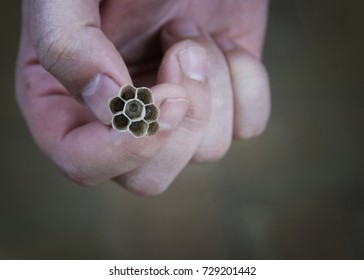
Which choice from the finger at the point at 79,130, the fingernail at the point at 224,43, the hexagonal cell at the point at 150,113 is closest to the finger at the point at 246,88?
the fingernail at the point at 224,43

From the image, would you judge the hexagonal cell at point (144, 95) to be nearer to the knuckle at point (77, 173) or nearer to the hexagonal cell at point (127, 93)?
the hexagonal cell at point (127, 93)

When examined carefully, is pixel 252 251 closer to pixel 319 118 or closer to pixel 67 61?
pixel 319 118

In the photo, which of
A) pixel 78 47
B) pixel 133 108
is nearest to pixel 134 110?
pixel 133 108

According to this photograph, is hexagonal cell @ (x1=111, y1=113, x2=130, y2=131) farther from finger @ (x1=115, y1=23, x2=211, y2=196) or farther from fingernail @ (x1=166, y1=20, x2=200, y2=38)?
fingernail @ (x1=166, y1=20, x2=200, y2=38)

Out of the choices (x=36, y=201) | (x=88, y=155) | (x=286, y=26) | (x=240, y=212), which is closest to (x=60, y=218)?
(x=36, y=201)

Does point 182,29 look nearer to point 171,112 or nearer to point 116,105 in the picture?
point 171,112

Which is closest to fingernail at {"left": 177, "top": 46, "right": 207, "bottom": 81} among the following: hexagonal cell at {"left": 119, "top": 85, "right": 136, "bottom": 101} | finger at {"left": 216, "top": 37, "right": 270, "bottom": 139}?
finger at {"left": 216, "top": 37, "right": 270, "bottom": 139}
